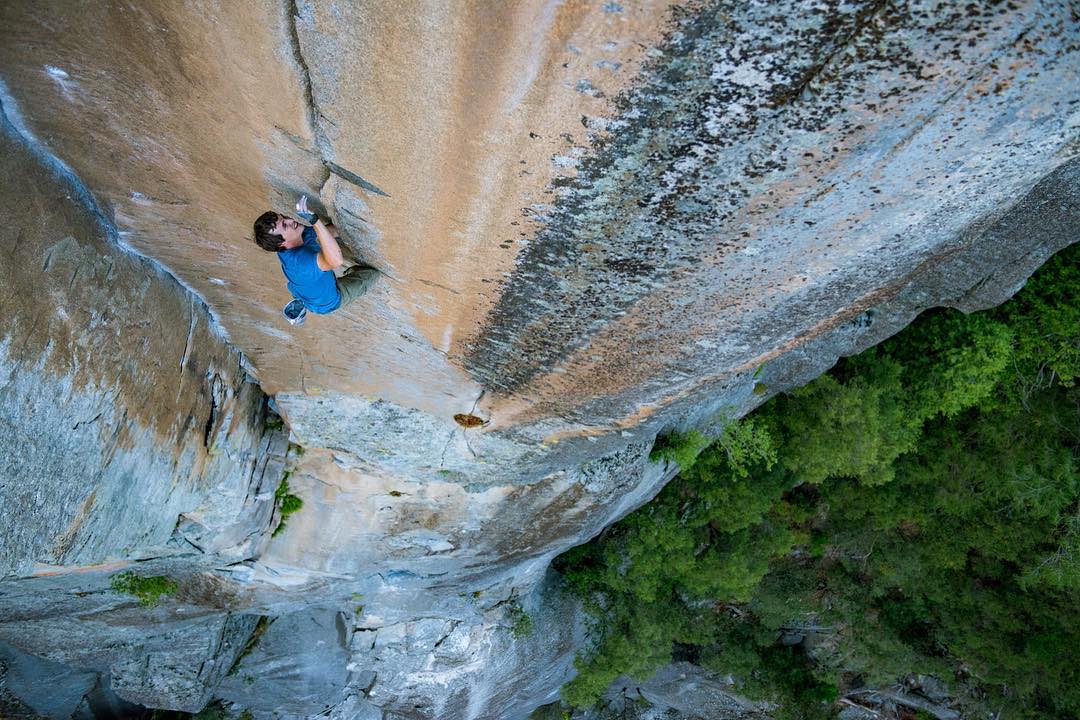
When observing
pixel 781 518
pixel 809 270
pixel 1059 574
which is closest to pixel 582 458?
pixel 809 270

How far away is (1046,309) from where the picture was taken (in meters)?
8.28

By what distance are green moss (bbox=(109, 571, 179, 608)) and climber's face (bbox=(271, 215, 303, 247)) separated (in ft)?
17.4

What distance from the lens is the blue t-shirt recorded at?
13.9ft

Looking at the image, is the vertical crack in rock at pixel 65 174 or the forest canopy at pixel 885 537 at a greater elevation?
the vertical crack in rock at pixel 65 174

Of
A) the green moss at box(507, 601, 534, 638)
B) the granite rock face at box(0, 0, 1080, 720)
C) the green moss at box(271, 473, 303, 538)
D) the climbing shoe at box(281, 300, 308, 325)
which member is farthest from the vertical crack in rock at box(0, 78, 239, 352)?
the green moss at box(507, 601, 534, 638)

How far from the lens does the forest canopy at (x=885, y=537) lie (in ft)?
28.1

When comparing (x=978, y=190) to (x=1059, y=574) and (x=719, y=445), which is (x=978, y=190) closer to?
(x=719, y=445)

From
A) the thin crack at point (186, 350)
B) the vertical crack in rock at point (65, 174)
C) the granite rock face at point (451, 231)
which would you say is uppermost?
the vertical crack in rock at point (65, 174)

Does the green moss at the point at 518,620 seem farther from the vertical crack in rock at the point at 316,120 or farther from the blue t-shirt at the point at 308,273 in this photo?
the vertical crack in rock at the point at 316,120

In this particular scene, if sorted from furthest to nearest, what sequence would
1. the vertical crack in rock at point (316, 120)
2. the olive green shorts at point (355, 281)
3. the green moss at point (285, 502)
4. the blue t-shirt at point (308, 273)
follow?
the green moss at point (285, 502) → the olive green shorts at point (355, 281) → the blue t-shirt at point (308, 273) → the vertical crack in rock at point (316, 120)

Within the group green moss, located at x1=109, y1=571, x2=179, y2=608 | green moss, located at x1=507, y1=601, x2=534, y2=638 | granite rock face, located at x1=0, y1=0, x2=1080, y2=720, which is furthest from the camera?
green moss, located at x1=507, y1=601, x2=534, y2=638

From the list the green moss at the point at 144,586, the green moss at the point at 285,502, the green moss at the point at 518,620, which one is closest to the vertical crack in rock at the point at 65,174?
the green moss at the point at 285,502

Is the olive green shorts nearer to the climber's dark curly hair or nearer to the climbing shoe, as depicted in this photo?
the climbing shoe

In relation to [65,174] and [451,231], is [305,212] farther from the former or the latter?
[65,174]
